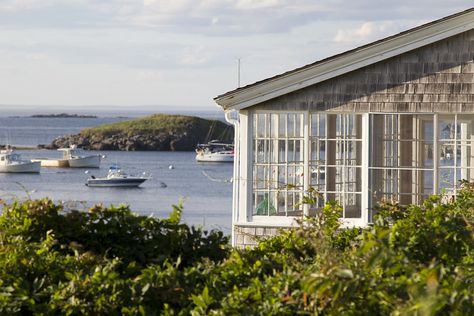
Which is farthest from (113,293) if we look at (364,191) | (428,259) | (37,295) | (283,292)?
(364,191)

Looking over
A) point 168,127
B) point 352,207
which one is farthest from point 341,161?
point 168,127

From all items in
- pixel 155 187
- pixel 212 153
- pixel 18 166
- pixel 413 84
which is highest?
pixel 413 84

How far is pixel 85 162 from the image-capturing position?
290 feet

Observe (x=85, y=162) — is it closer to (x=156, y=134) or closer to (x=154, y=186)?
(x=154, y=186)

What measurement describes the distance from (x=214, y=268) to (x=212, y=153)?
88207 millimetres

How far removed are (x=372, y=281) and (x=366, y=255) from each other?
378mm

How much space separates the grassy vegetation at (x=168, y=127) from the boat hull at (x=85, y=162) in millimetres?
18247

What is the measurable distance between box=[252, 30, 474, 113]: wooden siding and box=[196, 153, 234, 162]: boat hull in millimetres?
78048

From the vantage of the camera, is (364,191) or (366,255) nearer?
(366,255)

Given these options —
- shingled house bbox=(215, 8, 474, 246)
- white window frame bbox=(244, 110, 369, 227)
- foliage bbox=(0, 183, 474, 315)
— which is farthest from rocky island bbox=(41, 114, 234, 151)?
foliage bbox=(0, 183, 474, 315)

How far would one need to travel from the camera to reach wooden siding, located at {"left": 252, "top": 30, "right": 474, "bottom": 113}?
1452cm

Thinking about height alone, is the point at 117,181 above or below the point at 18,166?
below

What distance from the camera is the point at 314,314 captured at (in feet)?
17.1

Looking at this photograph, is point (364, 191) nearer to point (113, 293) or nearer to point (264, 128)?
point (264, 128)
